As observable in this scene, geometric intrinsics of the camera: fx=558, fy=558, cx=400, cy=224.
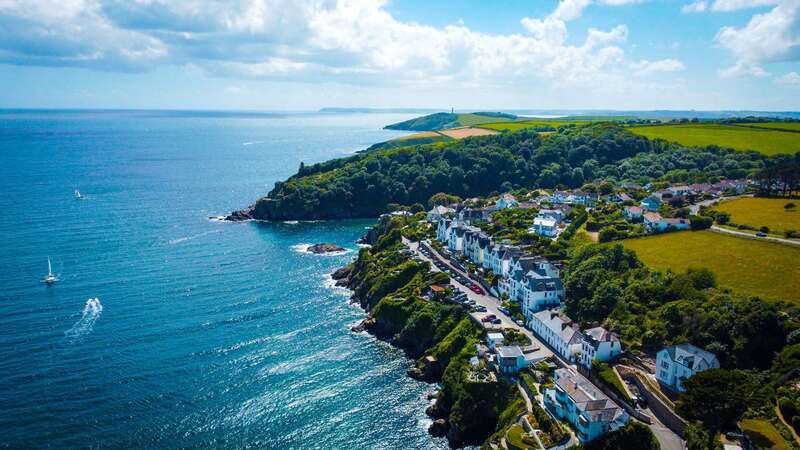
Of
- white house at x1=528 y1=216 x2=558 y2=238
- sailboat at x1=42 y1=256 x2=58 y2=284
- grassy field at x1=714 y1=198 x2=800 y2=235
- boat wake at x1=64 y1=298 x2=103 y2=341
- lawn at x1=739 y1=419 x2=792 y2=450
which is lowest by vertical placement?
boat wake at x1=64 y1=298 x2=103 y2=341

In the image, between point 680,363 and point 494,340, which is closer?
point 680,363

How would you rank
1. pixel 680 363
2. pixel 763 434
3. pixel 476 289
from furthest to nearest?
1. pixel 476 289
2. pixel 680 363
3. pixel 763 434

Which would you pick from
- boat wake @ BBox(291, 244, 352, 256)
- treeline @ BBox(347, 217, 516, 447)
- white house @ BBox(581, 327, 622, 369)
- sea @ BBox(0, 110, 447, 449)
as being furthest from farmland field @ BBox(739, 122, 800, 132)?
white house @ BBox(581, 327, 622, 369)

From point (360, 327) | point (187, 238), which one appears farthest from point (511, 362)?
point (187, 238)

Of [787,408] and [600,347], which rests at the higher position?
[600,347]

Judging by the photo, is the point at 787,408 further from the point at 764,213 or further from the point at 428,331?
the point at 764,213

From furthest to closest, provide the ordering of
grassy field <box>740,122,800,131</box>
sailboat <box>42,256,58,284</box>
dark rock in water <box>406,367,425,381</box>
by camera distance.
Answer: grassy field <box>740,122,800,131</box>, sailboat <box>42,256,58,284</box>, dark rock in water <box>406,367,425,381</box>

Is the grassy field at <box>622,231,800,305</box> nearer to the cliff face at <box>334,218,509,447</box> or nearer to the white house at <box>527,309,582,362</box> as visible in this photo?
the white house at <box>527,309,582,362</box>
